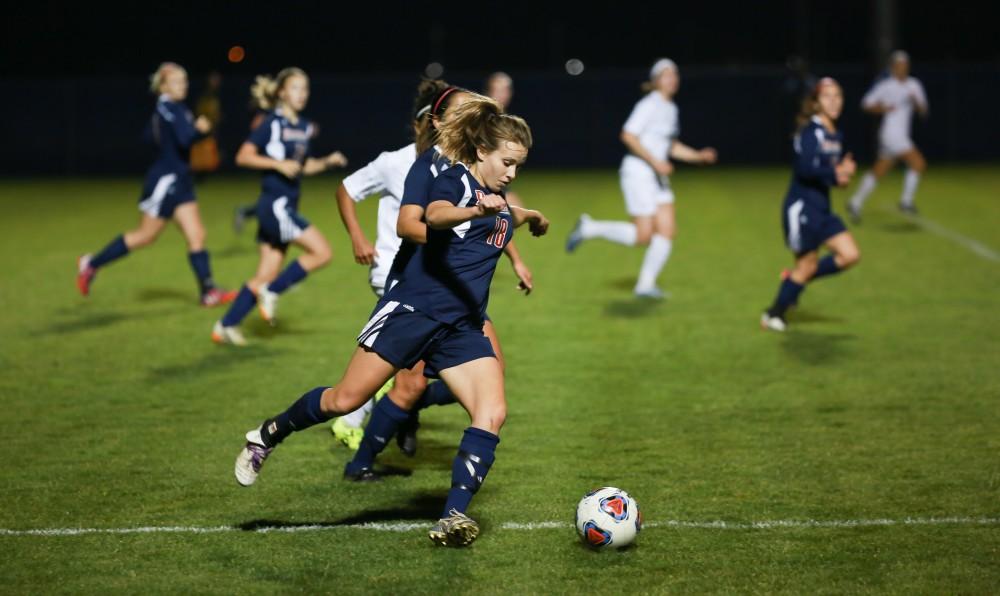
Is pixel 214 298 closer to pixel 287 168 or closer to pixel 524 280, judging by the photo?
pixel 287 168

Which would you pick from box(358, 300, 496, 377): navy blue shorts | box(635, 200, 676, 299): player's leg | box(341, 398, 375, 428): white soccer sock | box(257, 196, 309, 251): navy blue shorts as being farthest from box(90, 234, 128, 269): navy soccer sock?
box(358, 300, 496, 377): navy blue shorts

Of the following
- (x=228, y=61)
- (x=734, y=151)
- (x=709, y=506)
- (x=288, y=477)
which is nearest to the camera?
(x=709, y=506)

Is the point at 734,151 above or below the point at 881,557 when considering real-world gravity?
below

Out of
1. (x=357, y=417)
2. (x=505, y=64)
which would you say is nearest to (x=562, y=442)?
(x=357, y=417)

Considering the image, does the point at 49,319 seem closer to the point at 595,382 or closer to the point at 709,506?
the point at 595,382

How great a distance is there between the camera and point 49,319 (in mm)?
10906

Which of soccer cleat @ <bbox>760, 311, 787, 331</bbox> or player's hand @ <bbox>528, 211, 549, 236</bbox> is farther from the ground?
player's hand @ <bbox>528, 211, 549, 236</bbox>

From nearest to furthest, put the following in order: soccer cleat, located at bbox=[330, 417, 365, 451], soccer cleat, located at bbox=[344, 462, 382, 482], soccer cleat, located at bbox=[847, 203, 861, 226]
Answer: soccer cleat, located at bbox=[344, 462, 382, 482] → soccer cleat, located at bbox=[330, 417, 365, 451] → soccer cleat, located at bbox=[847, 203, 861, 226]

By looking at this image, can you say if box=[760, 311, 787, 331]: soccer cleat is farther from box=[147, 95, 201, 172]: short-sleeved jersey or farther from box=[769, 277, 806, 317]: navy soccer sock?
box=[147, 95, 201, 172]: short-sleeved jersey

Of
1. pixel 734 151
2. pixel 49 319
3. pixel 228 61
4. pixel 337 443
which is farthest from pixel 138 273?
pixel 228 61

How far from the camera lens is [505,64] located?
36719 mm

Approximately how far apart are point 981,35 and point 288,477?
35436 millimetres

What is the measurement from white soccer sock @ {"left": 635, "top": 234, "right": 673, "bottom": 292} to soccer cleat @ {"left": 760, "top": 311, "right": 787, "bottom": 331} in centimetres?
160

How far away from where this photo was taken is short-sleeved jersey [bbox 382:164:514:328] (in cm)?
505
